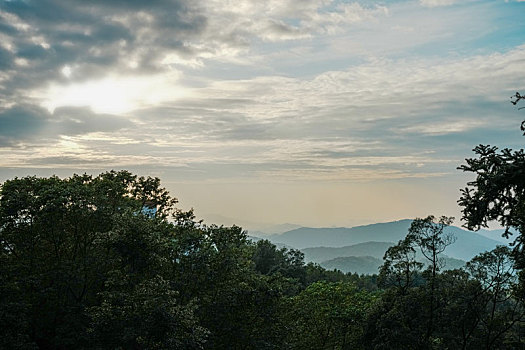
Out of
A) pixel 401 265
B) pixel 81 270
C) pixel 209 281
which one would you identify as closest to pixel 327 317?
pixel 401 265

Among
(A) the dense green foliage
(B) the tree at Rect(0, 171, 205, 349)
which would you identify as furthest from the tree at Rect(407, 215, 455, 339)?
(B) the tree at Rect(0, 171, 205, 349)

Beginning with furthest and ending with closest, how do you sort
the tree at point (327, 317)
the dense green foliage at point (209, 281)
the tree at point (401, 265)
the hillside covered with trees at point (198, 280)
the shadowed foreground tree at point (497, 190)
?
the tree at point (327, 317) → the tree at point (401, 265) → the dense green foliage at point (209, 281) → the hillside covered with trees at point (198, 280) → the shadowed foreground tree at point (497, 190)

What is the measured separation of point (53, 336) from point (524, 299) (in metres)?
20.6

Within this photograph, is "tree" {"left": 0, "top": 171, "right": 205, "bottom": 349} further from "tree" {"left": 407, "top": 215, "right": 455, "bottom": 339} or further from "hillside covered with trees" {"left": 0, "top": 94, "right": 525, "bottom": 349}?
"tree" {"left": 407, "top": 215, "right": 455, "bottom": 339}

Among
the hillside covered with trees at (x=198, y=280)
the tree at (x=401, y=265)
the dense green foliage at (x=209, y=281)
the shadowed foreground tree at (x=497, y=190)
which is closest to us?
the shadowed foreground tree at (x=497, y=190)

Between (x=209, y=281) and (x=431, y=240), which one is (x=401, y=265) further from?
(x=209, y=281)

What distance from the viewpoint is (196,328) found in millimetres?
16625

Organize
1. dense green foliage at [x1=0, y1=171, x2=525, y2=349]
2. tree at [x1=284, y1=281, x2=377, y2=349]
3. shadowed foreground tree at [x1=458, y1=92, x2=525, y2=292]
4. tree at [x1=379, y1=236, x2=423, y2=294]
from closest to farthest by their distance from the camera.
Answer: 1. shadowed foreground tree at [x1=458, y1=92, x2=525, y2=292]
2. dense green foliage at [x1=0, y1=171, x2=525, y2=349]
3. tree at [x1=379, y1=236, x2=423, y2=294]
4. tree at [x1=284, y1=281, x2=377, y2=349]

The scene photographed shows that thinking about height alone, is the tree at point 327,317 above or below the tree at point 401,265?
below

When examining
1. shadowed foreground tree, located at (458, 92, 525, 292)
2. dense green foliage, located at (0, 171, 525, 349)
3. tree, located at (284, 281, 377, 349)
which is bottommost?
tree, located at (284, 281, 377, 349)

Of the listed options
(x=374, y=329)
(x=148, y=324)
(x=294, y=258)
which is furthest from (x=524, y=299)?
(x=294, y=258)

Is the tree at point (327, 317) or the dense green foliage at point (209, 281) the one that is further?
the tree at point (327, 317)

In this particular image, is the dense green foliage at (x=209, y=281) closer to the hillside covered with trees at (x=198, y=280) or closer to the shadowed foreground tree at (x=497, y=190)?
the hillside covered with trees at (x=198, y=280)

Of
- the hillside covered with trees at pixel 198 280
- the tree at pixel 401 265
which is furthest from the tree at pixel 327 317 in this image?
the tree at pixel 401 265
